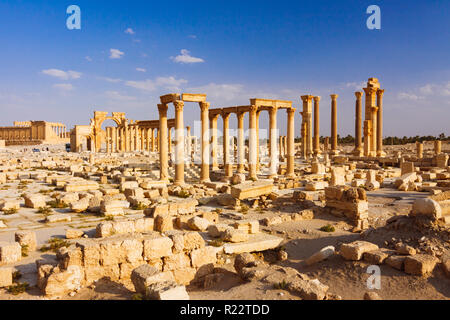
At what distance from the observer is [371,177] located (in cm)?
1964

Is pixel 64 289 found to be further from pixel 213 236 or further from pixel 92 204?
pixel 92 204

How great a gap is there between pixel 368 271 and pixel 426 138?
276ft

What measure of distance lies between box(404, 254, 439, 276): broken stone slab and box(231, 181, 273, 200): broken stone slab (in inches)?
306

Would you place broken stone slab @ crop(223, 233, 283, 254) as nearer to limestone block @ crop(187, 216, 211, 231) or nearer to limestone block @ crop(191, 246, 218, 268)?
limestone block @ crop(191, 246, 218, 268)

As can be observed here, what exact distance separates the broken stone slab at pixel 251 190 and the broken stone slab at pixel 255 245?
437cm

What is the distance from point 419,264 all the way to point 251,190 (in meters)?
8.25

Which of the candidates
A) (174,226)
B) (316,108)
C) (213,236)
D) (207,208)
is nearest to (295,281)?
(213,236)

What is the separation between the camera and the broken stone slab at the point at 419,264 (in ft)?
21.8

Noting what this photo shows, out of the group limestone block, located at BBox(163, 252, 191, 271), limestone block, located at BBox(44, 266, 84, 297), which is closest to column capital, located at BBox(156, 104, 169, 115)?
limestone block, located at BBox(163, 252, 191, 271)

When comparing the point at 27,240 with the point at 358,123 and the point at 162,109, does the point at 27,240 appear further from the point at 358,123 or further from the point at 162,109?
the point at 358,123

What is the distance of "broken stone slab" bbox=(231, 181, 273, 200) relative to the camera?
1401cm

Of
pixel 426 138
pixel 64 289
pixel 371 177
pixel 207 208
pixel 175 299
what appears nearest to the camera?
pixel 175 299

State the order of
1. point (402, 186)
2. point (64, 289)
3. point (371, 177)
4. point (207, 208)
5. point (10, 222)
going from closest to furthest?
point (64, 289), point (10, 222), point (207, 208), point (402, 186), point (371, 177)

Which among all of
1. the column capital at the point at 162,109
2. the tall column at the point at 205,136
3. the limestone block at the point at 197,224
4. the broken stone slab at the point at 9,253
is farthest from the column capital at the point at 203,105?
the broken stone slab at the point at 9,253
